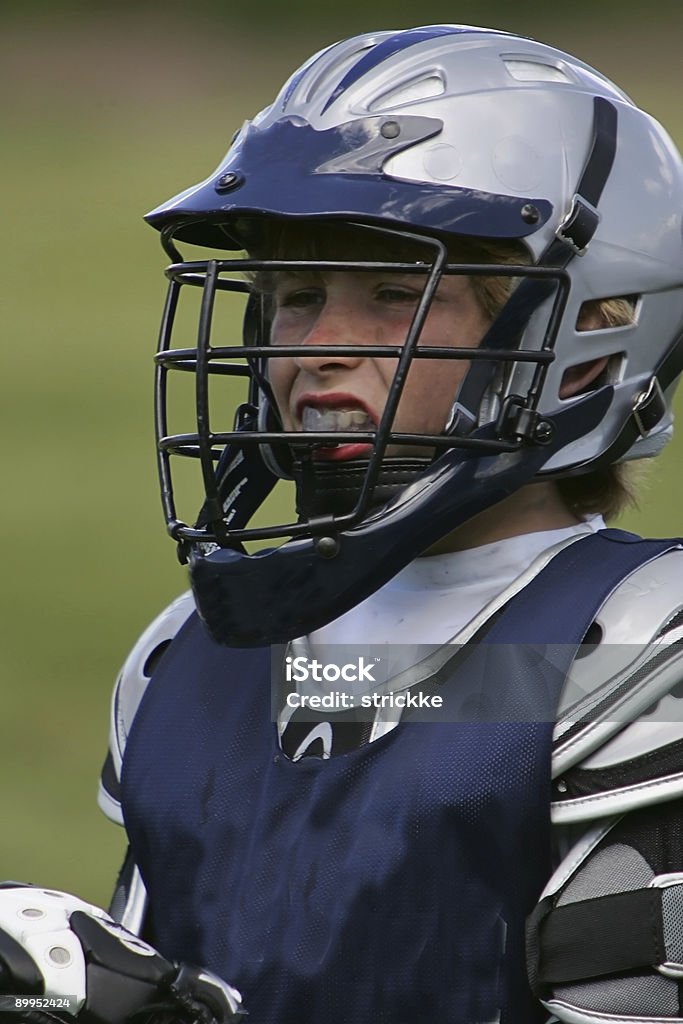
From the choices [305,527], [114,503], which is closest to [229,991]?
[305,527]

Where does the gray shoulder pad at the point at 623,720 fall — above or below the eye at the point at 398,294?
below

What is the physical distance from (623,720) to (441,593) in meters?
0.32

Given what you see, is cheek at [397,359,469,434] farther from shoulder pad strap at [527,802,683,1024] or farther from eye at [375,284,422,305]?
shoulder pad strap at [527,802,683,1024]

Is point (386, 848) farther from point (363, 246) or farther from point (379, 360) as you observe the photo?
point (363, 246)

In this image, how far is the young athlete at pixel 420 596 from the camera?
5.73 feet

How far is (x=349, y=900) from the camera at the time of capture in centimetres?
180

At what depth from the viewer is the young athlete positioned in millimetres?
1746

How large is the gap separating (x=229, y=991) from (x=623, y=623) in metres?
0.53

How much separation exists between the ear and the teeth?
0.75 feet

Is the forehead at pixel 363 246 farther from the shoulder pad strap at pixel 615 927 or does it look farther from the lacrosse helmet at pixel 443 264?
the shoulder pad strap at pixel 615 927

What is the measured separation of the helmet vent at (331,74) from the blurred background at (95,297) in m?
0.64

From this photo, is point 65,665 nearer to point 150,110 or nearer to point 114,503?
point 114,503

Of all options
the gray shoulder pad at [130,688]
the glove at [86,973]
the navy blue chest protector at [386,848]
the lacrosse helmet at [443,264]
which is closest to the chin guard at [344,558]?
the lacrosse helmet at [443,264]

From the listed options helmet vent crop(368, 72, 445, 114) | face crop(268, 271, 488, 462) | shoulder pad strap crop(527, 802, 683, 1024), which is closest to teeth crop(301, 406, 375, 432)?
face crop(268, 271, 488, 462)
